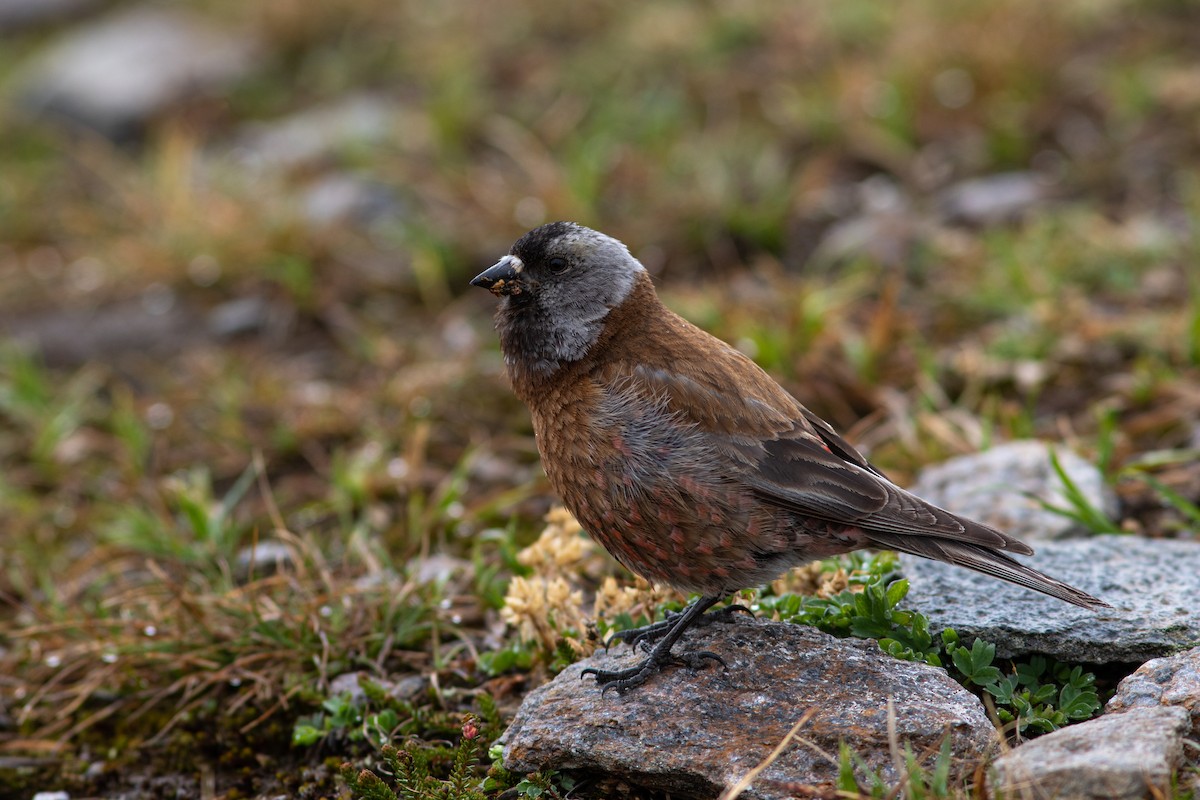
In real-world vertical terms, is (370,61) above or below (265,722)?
above

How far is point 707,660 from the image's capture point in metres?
3.41

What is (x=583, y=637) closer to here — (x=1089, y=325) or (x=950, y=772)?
(x=950, y=772)

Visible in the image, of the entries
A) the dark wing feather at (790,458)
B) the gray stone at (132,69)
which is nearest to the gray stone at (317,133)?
the gray stone at (132,69)

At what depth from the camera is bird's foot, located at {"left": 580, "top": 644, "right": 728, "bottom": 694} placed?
332 centimetres

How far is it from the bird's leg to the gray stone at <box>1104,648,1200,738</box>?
3.39 ft

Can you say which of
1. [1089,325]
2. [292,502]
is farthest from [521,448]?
[1089,325]

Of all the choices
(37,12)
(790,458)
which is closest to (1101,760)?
(790,458)

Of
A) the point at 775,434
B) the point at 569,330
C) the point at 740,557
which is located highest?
the point at 569,330

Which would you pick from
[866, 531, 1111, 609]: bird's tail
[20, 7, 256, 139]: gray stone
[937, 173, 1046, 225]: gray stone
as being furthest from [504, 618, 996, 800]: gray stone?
[20, 7, 256, 139]: gray stone

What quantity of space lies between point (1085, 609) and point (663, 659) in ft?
3.88

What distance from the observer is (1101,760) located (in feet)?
8.72

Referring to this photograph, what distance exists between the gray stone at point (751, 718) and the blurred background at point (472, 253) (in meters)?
1.07

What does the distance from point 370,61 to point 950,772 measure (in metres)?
9.16

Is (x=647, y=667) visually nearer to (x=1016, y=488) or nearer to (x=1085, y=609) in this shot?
(x=1085, y=609)
